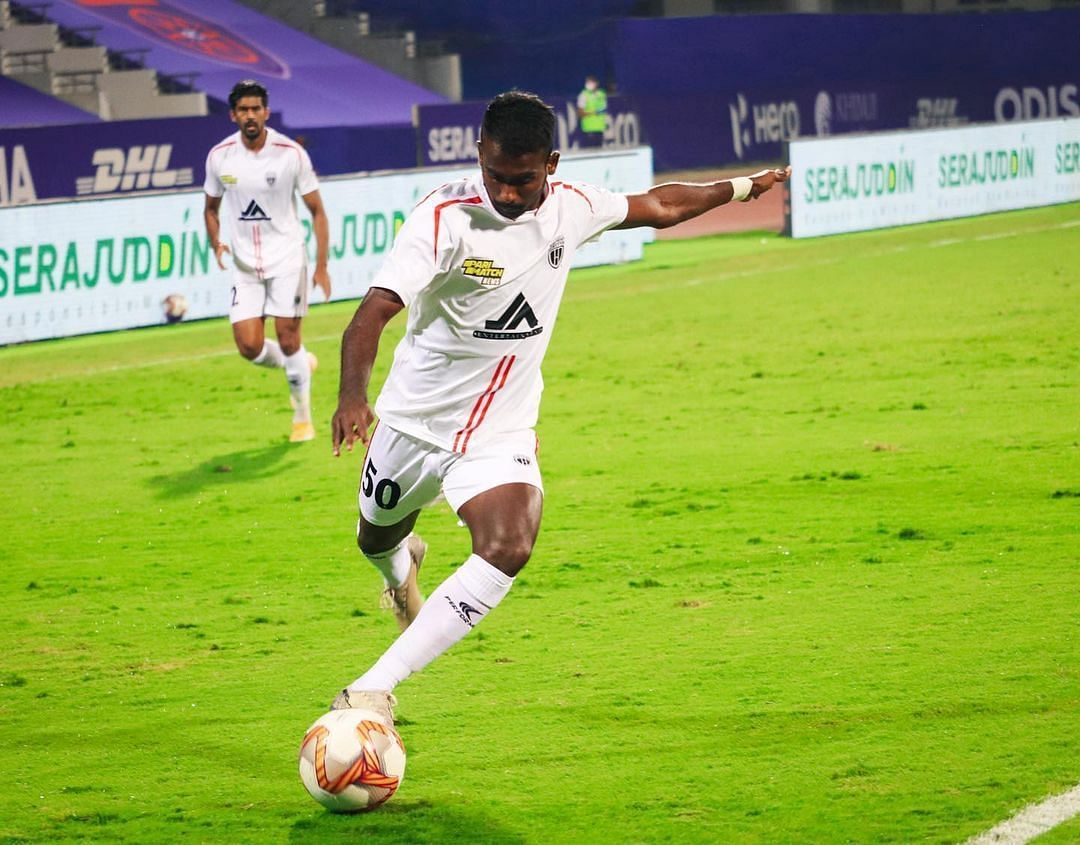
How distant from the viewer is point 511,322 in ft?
17.1

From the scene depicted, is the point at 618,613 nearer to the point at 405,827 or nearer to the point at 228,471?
the point at 405,827

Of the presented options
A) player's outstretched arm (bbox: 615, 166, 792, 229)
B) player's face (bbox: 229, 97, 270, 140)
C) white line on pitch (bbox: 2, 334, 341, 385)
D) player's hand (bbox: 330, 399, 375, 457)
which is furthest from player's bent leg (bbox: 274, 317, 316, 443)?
player's hand (bbox: 330, 399, 375, 457)

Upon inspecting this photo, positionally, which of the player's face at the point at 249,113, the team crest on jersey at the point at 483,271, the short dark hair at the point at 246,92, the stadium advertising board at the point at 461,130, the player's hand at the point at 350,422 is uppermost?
the stadium advertising board at the point at 461,130

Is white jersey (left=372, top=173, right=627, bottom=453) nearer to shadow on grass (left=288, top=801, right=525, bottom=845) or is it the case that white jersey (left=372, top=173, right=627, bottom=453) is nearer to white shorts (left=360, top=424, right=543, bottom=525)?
white shorts (left=360, top=424, right=543, bottom=525)

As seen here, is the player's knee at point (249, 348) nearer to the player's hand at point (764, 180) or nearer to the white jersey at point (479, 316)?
the player's hand at point (764, 180)

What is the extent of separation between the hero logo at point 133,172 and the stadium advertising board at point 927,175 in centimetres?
1039

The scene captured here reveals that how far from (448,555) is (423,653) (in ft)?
10.5

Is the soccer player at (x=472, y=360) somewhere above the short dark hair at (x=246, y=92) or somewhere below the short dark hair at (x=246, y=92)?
below

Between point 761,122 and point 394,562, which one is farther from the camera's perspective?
point 761,122

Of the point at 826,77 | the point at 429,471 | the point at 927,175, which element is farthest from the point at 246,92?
the point at 826,77

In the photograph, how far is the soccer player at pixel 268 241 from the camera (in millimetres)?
10969

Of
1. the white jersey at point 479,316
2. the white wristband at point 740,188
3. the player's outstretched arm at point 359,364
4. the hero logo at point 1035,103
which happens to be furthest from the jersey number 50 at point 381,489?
the hero logo at point 1035,103

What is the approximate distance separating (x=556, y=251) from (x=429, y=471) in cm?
86

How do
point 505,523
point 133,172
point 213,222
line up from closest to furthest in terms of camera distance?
point 505,523, point 213,222, point 133,172
